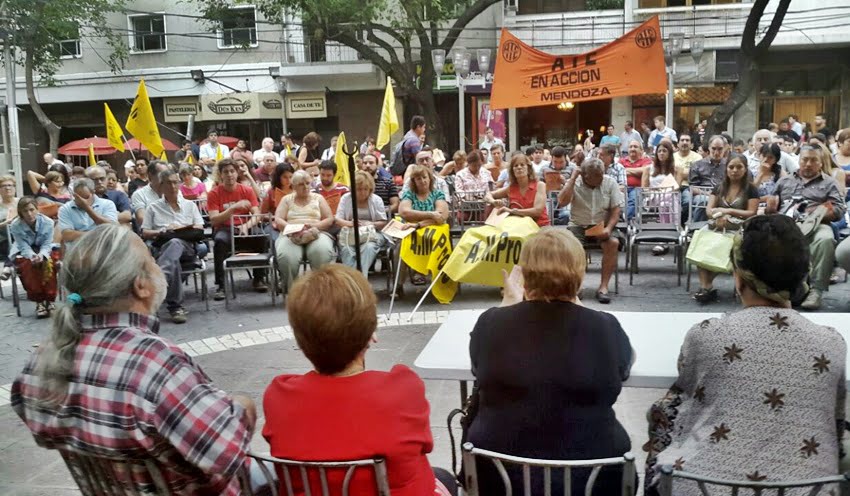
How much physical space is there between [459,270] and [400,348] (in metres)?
1.27

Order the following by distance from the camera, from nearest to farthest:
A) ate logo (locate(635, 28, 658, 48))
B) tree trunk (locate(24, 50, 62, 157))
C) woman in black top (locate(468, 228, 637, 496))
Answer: woman in black top (locate(468, 228, 637, 496))
ate logo (locate(635, 28, 658, 48))
tree trunk (locate(24, 50, 62, 157))

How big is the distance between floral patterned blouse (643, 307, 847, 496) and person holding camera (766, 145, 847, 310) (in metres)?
4.97

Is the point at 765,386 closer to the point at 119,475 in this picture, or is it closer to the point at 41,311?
the point at 119,475

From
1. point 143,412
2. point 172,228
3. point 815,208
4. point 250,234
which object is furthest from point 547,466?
point 250,234

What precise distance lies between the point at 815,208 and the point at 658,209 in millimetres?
2140

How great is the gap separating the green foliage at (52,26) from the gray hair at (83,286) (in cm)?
2001

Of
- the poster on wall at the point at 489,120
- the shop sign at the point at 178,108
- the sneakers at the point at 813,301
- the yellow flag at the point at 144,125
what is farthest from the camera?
the shop sign at the point at 178,108

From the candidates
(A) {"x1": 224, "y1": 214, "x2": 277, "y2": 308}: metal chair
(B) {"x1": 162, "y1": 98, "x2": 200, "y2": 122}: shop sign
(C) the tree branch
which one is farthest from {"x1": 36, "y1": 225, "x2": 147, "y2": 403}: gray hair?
(B) {"x1": 162, "y1": 98, "x2": 200, "y2": 122}: shop sign

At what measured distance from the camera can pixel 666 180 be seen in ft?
31.8

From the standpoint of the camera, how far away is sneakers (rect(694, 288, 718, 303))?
24.2ft

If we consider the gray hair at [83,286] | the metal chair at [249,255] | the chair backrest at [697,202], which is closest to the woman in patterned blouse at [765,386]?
the gray hair at [83,286]

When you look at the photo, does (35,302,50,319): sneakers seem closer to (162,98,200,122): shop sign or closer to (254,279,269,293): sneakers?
(254,279,269,293): sneakers

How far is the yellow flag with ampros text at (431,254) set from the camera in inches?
302

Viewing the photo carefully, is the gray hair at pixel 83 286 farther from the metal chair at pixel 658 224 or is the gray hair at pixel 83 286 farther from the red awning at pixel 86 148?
A: the red awning at pixel 86 148
